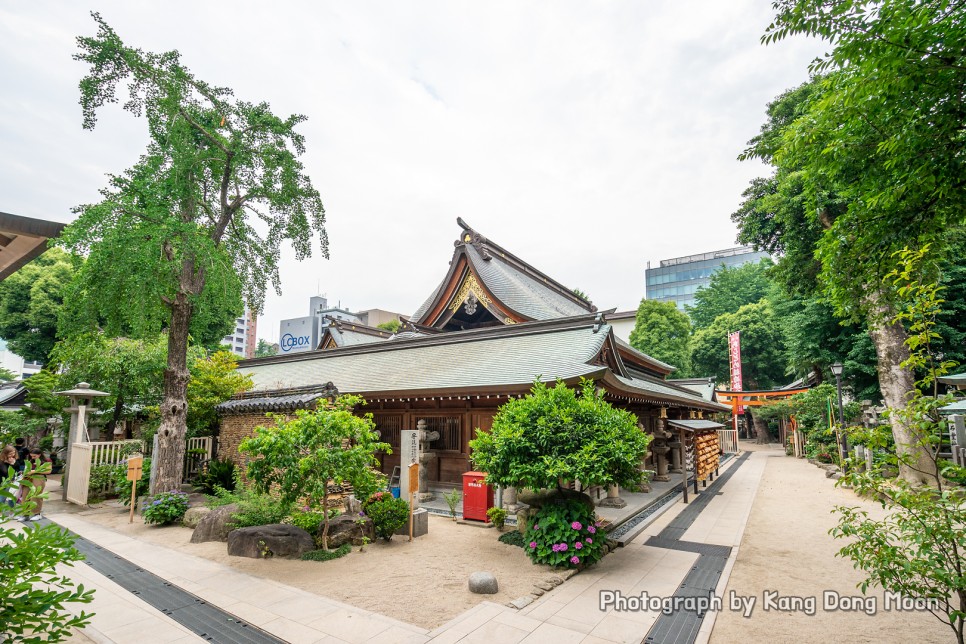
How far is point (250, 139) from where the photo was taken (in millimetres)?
11109

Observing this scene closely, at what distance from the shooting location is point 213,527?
8.42 metres

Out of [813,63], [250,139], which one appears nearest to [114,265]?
[250,139]

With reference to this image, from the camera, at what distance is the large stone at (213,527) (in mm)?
8367

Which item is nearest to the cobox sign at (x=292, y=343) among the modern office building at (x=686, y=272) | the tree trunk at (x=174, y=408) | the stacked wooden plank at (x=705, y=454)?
the tree trunk at (x=174, y=408)

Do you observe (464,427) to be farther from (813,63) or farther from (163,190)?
(813,63)

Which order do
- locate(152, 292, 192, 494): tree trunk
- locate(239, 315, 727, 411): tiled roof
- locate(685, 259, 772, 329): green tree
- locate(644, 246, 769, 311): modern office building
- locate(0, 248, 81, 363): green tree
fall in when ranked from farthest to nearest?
locate(644, 246, 769, 311): modern office building < locate(685, 259, 772, 329): green tree < locate(0, 248, 81, 363): green tree < locate(239, 315, 727, 411): tiled roof < locate(152, 292, 192, 494): tree trunk

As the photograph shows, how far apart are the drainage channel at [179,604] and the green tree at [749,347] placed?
39623 millimetres

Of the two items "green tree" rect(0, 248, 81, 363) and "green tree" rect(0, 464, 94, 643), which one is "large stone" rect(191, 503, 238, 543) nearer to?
"green tree" rect(0, 464, 94, 643)

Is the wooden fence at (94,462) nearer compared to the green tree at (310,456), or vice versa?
the green tree at (310,456)

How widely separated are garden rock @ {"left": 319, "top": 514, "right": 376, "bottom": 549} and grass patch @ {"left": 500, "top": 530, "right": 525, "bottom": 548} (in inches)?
95.2

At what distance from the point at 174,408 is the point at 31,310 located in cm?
1545

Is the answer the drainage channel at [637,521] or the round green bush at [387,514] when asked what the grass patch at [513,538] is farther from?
the round green bush at [387,514]

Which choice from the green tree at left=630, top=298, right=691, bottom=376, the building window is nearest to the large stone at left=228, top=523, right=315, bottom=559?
the building window

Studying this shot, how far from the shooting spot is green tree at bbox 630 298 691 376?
3178cm
